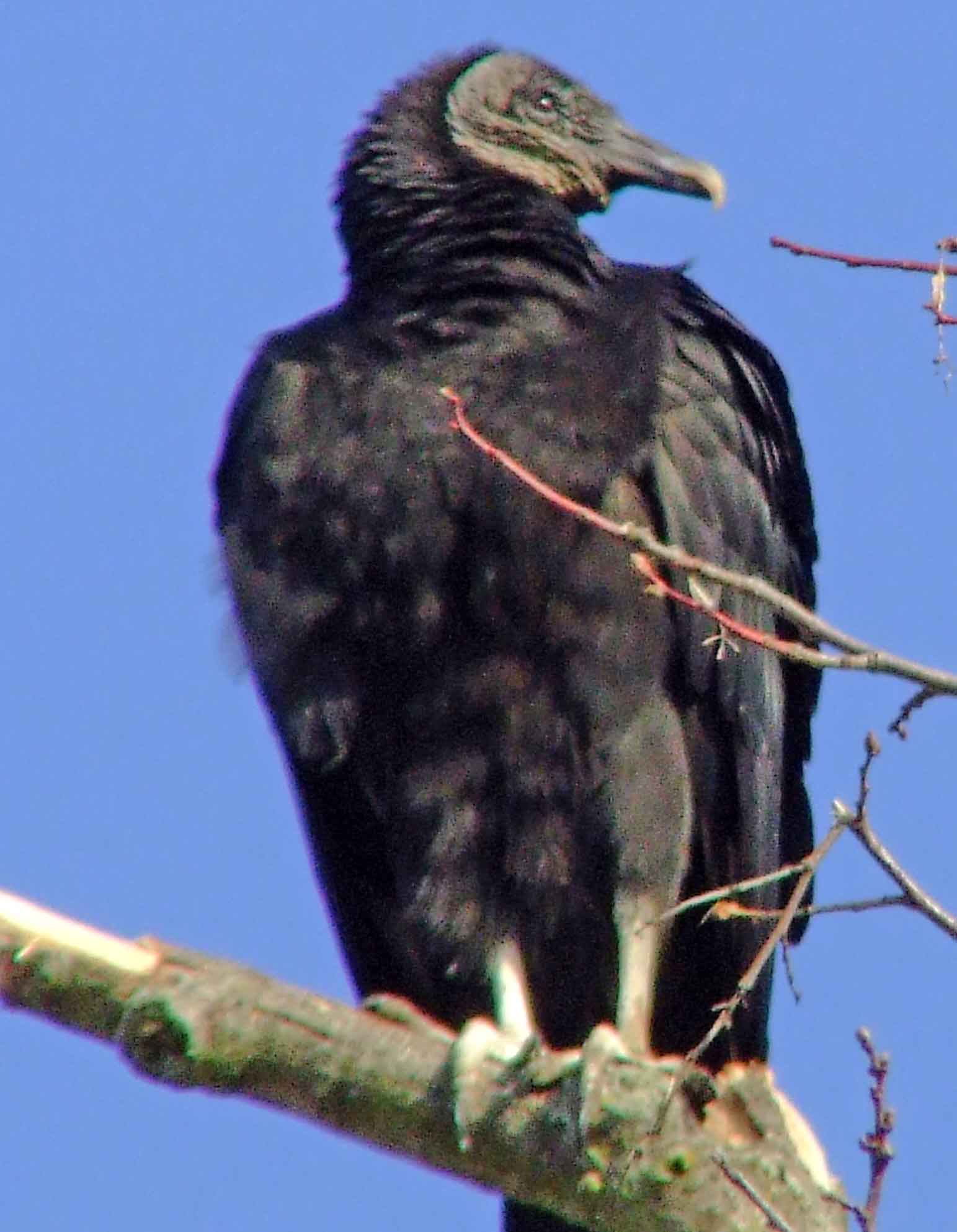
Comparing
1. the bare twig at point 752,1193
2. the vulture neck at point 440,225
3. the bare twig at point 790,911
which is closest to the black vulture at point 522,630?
the vulture neck at point 440,225

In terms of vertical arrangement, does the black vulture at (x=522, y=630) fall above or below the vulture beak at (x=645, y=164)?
below

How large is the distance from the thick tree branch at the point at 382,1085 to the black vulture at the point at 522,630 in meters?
0.72

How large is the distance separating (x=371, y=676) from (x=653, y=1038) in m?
0.86

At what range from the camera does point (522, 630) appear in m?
3.80

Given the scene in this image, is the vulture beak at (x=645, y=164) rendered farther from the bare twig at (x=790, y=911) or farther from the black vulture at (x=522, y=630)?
the bare twig at (x=790, y=911)

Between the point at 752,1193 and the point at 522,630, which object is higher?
the point at 522,630

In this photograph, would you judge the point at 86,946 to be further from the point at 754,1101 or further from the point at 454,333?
the point at 454,333

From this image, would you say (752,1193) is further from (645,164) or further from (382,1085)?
(645,164)

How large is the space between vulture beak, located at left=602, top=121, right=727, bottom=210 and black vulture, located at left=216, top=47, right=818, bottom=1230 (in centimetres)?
57

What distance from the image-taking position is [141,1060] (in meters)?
2.94

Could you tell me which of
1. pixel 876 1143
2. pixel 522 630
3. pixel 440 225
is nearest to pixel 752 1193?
pixel 876 1143

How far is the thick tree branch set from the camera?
112 inches

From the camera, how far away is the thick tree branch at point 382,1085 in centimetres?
285

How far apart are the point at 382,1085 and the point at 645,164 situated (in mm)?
2451
